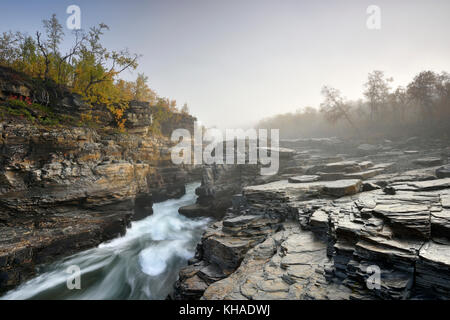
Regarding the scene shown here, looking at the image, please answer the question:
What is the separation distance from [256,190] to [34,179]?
12.8 meters

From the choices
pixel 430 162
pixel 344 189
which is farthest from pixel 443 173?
pixel 430 162

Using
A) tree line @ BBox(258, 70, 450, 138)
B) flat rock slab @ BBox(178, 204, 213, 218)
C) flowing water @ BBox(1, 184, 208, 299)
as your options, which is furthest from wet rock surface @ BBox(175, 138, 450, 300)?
tree line @ BBox(258, 70, 450, 138)

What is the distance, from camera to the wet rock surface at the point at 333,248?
12.4ft

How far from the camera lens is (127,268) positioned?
10.5 m

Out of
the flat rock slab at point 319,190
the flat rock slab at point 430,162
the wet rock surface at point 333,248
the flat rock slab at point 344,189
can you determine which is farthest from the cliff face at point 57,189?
the flat rock slab at point 430,162

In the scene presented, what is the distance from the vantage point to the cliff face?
9678 mm

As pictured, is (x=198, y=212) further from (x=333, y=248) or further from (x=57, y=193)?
(x=333, y=248)

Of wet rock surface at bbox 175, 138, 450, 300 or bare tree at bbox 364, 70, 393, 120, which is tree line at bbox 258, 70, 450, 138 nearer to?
bare tree at bbox 364, 70, 393, 120

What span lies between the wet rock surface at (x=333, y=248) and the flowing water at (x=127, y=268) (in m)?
2.95

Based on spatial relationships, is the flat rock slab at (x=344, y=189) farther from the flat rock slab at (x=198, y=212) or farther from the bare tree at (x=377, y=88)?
the bare tree at (x=377, y=88)

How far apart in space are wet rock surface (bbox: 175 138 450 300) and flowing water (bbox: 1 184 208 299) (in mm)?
2945

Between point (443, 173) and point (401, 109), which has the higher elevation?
point (401, 109)

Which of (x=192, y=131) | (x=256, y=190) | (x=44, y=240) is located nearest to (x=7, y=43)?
(x=44, y=240)

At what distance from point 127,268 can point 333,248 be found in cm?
1073
